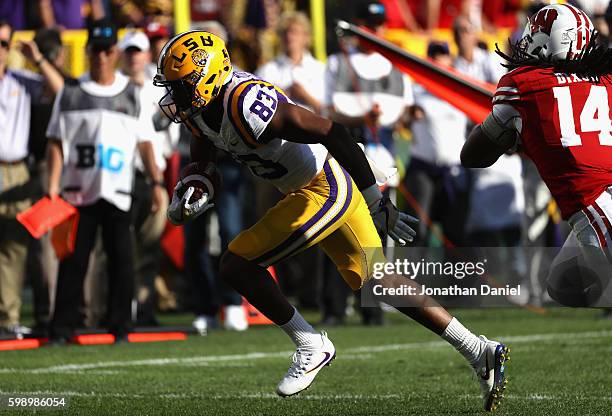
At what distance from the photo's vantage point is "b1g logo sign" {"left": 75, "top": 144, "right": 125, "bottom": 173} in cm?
875

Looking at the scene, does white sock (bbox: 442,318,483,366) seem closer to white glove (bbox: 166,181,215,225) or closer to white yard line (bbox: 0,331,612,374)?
white glove (bbox: 166,181,215,225)

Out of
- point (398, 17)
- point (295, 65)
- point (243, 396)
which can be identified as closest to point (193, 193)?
point (243, 396)

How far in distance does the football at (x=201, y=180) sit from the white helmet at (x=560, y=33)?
5.33ft

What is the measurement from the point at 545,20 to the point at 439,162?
18.5 feet

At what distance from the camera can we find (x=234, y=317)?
9969mm

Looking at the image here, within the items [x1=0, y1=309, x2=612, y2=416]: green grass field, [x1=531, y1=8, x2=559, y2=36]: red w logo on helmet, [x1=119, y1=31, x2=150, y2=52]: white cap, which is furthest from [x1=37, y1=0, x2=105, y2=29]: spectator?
[x1=531, y1=8, x2=559, y2=36]: red w logo on helmet

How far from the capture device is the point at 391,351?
27.3ft

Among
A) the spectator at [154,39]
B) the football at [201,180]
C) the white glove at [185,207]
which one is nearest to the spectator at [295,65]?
the spectator at [154,39]

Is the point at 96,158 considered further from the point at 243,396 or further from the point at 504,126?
the point at 504,126

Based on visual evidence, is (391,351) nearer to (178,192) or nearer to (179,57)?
(178,192)

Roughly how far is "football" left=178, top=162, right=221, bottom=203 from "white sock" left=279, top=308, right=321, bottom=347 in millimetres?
682

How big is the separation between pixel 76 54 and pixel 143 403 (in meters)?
6.28

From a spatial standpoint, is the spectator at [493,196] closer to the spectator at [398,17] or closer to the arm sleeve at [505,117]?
the spectator at [398,17]

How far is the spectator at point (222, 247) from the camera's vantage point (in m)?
9.96
